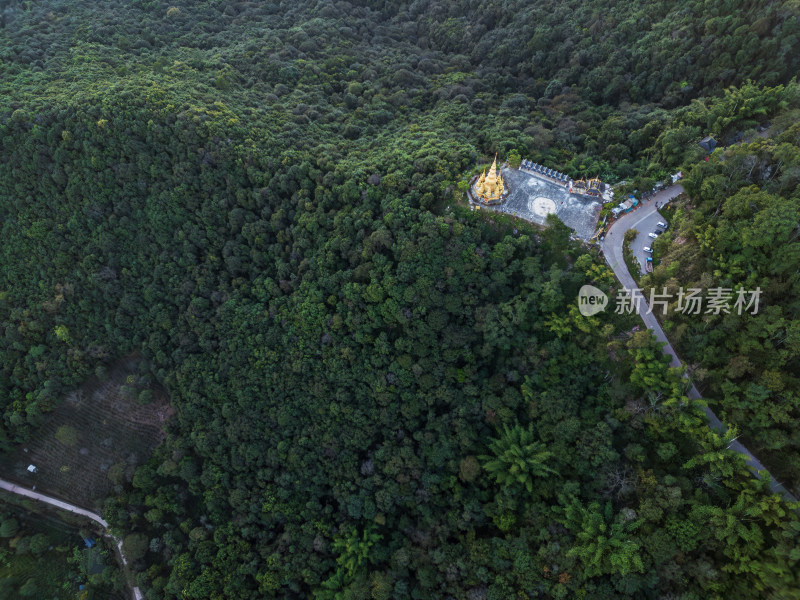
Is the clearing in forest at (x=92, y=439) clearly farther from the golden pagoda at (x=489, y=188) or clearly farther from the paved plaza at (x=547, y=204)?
the paved plaza at (x=547, y=204)

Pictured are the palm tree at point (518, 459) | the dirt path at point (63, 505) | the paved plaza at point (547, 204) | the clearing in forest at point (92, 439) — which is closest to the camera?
the palm tree at point (518, 459)

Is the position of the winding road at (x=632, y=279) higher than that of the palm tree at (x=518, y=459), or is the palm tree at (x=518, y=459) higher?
the winding road at (x=632, y=279)

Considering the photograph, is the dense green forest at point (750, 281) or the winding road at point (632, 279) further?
the winding road at point (632, 279)

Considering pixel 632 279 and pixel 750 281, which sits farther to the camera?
pixel 632 279

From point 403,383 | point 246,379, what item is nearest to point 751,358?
point 403,383

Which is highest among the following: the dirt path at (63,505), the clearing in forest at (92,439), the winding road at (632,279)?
the winding road at (632,279)

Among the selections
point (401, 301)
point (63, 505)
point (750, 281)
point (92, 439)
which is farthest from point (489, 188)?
point (63, 505)

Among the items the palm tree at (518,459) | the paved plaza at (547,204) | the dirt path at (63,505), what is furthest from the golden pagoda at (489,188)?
the dirt path at (63,505)

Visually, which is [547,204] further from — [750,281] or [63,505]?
[63,505]
